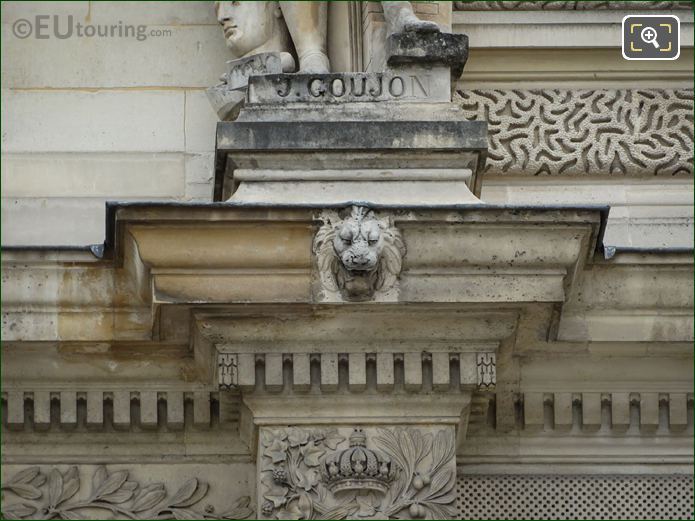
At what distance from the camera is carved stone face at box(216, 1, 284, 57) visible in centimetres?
1077

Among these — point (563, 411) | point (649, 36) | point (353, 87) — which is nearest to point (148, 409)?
point (353, 87)

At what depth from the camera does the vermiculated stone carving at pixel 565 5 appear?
11.1 metres

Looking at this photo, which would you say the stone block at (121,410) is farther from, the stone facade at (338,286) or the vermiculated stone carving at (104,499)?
the vermiculated stone carving at (104,499)

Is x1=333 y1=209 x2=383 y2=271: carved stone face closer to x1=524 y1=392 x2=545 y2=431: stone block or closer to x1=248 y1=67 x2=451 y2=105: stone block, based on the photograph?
x1=248 y1=67 x2=451 y2=105: stone block

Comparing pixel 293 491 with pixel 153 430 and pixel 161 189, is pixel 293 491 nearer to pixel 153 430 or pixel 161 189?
pixel 153 430

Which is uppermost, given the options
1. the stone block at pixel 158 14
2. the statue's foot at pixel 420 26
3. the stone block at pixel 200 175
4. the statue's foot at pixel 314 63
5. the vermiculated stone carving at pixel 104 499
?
the stone block at pixel 158 14

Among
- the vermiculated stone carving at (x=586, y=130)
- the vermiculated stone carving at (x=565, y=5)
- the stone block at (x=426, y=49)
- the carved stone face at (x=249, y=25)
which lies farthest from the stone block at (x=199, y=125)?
the vermiculated stone carving at (x=565, y=5)

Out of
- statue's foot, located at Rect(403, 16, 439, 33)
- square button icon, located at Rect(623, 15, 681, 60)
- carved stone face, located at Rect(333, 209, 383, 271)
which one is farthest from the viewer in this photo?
square button icon, located at Rect(623, 15, 681, 60)

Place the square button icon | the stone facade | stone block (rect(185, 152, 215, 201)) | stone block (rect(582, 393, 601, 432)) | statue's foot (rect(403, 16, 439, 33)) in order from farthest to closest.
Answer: the square button icon, stone block (rect(185, 152, 215, 201)), statue's foot (rect(403, 16, 439, 33)), stone block (rect(582, 393, 601, 432)), the stone facade

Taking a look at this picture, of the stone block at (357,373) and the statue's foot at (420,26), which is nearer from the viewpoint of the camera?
the stone block at (357,373)

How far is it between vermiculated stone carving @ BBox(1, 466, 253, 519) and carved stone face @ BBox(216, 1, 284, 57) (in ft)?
5.44

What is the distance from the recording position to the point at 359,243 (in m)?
9.77

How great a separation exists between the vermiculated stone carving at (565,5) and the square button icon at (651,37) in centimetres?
4

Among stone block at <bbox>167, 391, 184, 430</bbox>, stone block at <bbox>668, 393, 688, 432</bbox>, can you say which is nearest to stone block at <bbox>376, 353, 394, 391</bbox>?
stone block at <bbox>167, 391, 184, 430</bbox>
